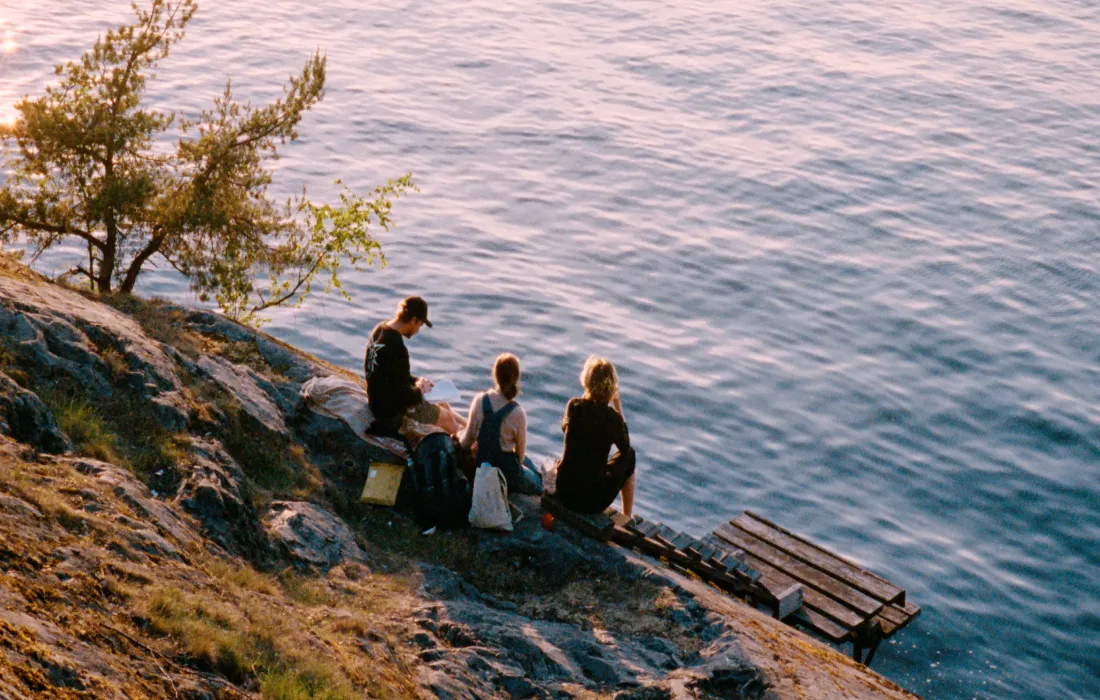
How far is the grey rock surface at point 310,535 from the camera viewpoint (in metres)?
11.2

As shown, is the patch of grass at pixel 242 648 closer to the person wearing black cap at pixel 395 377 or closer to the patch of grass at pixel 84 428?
the patch of grass at pixel 84 428

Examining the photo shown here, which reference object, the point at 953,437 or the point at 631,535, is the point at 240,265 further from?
the point at 953,437

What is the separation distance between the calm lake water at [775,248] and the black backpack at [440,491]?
7.98 metres

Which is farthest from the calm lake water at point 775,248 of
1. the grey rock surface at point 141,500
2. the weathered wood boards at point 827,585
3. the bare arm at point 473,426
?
the grey rock surface at point 141,500

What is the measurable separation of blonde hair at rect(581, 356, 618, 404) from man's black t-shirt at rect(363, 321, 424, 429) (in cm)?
232

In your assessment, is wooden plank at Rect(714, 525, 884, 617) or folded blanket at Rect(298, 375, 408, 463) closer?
folded blanket at Rect(298, 375, 408, 463)

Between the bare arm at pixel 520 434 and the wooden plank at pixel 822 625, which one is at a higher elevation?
the bare arm at pixel 520 434

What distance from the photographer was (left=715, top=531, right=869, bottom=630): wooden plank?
14031mm

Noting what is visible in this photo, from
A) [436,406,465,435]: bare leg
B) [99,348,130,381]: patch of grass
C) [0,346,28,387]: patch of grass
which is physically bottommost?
[436,406,465,435]: bare leg

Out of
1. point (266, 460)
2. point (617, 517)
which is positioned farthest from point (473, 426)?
point (266, 460)

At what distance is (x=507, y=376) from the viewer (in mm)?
13148

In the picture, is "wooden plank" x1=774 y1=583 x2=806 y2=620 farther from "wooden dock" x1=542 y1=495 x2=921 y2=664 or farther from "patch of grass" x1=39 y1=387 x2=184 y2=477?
"patch of grass" x1=39 y1=387 x2=184 y2=477

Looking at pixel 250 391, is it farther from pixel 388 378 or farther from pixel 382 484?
pixel 382 484

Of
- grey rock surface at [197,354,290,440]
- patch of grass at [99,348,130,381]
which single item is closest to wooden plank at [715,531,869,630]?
grey rock surface at [197,354,290,440]
